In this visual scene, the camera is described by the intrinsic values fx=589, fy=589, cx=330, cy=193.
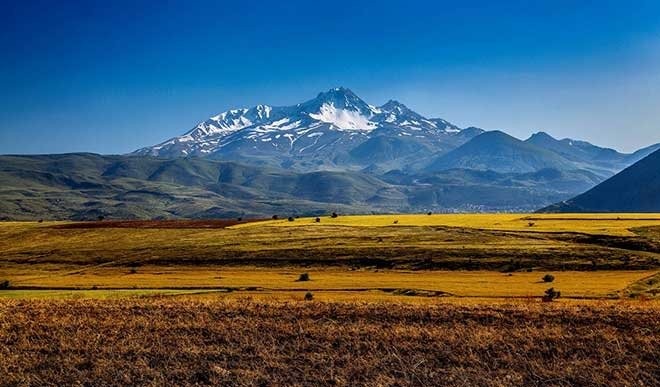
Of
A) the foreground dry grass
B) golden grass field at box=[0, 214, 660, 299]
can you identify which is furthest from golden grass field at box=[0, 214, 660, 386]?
golden grass field at box=[0, 214, 660, 299]

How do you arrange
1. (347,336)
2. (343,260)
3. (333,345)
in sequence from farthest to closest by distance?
1. (343,260)
2. (347,336)
3. (333,345)

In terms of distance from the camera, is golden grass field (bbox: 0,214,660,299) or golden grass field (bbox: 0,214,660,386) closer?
golden grass field (bbox: 0,214,660,386)

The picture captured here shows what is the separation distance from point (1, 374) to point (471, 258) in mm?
61149

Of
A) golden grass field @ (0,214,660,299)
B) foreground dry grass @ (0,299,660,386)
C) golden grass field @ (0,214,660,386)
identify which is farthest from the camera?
golden grass field @ (0,214,660,299)

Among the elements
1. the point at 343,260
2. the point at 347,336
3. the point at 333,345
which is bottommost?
the point at 343,260

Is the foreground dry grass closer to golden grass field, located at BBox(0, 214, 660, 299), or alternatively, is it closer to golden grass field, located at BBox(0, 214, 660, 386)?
golden grass field, located at BBox(0, 214, 660, 386)

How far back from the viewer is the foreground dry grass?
2216 centimetres

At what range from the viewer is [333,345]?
83.9ft

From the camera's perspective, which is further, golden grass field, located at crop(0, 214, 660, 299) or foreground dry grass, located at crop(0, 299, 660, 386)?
golden grass field, located at crop(0, 214, 660, 299)

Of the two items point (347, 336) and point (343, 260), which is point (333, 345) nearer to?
point (347, 336)

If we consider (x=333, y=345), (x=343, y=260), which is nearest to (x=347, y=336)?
(x=333, y=345)

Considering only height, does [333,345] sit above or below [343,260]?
above

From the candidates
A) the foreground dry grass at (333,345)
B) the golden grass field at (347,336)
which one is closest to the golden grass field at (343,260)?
the golden grass field at (347,336)

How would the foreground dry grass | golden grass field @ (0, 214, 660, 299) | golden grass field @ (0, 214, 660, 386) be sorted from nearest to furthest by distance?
1. the foreground dry grass
2. golden grass field @ (0, 214, 660, 386)
3. golden grass field @ (0, 214, 660, 299)
